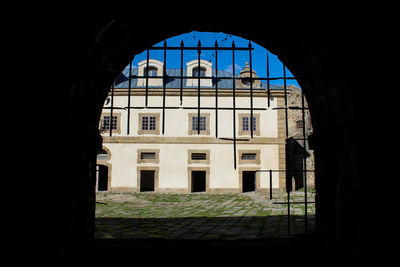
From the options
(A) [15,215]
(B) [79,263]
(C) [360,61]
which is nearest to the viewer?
(A) [15,215]

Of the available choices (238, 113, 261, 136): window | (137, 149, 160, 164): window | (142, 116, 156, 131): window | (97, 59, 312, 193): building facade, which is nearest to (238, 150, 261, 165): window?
(97, 59, 312, 193): building facade

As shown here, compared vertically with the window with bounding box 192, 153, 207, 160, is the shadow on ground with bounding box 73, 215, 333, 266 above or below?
Result: below

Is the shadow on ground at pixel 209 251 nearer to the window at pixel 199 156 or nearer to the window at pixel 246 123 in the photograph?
the window at pixel 199 156

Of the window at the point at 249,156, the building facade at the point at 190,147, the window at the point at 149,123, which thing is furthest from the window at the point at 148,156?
the window at the point at 249,156

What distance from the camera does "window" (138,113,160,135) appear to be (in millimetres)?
17312

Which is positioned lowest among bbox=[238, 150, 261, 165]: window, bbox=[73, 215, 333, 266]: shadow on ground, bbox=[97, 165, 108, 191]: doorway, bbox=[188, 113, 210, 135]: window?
bbox=[97, 165, 108, 191]: doorway

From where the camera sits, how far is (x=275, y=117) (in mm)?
17422

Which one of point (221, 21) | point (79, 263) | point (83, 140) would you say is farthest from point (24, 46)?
point (79, 263)

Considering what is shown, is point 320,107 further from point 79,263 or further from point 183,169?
point 183,169

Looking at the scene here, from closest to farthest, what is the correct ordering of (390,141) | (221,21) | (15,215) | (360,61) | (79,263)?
(15,215) → (390,141) → (360,61) → (79,263) → (221,21)

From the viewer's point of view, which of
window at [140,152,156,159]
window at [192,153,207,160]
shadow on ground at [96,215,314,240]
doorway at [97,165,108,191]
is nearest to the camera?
shadow on ground at [96,215,314,240]

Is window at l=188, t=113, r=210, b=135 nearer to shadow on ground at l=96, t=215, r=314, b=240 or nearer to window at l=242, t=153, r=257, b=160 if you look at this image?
window at l=242, t=153, r=257, b=160

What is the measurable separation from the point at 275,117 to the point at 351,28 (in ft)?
52.5

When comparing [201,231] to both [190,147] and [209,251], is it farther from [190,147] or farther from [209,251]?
[190,147]
